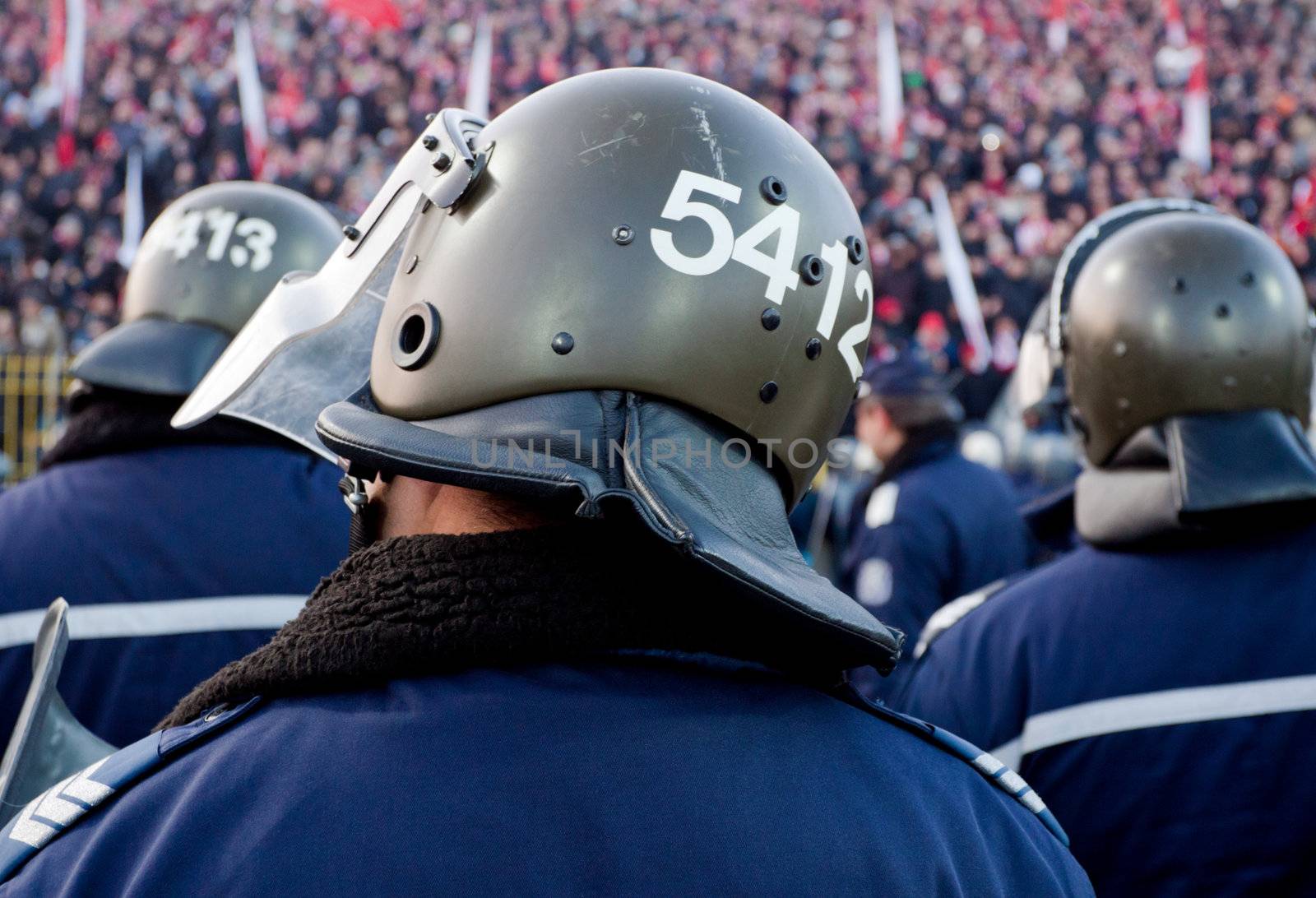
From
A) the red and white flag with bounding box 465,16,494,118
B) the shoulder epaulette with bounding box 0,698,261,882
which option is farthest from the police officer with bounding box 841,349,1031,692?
the red and white flag with bounding box 465,16,494,118

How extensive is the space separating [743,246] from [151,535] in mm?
1760

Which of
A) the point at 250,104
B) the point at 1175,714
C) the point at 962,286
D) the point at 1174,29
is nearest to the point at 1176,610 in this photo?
the point at 1175,714

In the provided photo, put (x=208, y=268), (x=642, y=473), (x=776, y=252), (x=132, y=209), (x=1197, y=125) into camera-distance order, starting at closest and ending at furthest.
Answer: (x=642, y=473)
(x=776, y=252)
(x=208, y=268)
(x=132, y=209)
(x=1197, y=125)

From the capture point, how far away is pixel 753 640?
4.44 ft

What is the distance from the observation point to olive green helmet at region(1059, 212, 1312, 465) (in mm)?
2732

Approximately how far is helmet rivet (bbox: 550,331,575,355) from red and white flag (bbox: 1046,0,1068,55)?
23585mm

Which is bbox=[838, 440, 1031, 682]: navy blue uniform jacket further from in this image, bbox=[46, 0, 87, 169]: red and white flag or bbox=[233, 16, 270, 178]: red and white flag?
bbox=[46, 0, 87, 169]: red and white flag

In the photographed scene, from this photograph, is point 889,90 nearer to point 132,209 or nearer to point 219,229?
point 132,209

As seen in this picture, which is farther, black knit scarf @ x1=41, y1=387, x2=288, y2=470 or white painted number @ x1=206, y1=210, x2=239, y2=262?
white painted number @ x1=206, y1=210, x2=239, y2=262

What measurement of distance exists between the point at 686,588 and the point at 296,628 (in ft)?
1.25

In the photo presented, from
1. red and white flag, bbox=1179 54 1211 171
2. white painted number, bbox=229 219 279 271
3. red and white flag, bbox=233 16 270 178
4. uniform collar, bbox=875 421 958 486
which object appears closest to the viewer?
white painted number, bbox=229 219 279 271

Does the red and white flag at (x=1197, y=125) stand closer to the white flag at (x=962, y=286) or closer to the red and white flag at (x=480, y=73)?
the white flag at (x=962, y=286)

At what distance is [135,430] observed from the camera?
9.53 feet

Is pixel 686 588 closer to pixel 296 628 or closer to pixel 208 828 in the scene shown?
pixel 296 628
